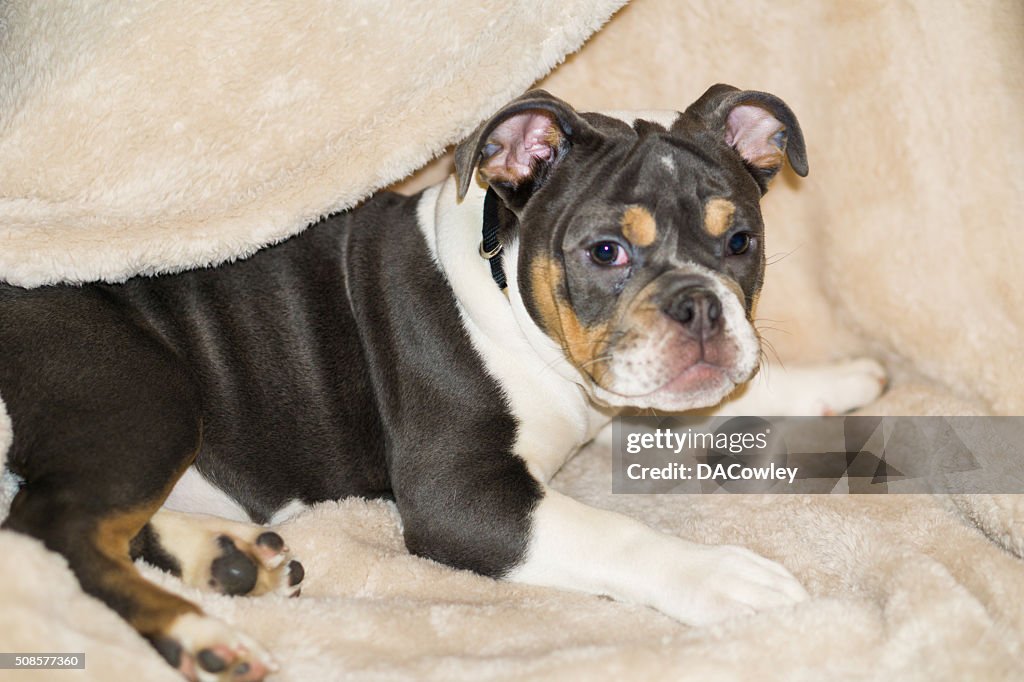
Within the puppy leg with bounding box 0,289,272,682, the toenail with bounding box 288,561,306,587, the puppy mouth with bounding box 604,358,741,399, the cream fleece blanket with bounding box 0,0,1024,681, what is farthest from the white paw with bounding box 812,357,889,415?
the puppy leg with bounding box 0,289,272,682

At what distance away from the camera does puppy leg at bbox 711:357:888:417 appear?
4.84m

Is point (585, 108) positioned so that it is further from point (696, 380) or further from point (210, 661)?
point (210, 661)

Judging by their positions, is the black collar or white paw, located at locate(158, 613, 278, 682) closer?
white paw, located at locate(158, 613, 278, 682)

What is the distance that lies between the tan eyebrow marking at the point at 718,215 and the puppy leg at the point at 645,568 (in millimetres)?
1126

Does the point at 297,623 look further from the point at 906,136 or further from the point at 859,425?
the point at 906,136

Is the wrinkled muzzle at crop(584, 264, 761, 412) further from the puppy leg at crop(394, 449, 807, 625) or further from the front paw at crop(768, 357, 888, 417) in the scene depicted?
the front paw at crop(768, 357, 888, 417)

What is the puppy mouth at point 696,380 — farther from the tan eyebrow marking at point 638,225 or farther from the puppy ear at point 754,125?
the puppy ear at point 754,125

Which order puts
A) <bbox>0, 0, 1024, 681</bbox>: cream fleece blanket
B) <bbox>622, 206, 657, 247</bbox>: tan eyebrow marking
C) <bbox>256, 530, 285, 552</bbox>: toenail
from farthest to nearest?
1. <bbox>622, 206, 657, 247</bbox>: tan eyebrow marking
2. <bbox>256, 530, 285, 552</bbox>: toenail
3. <bbox>0, 0, 1024, 681</bbox>: cream fleece blanket

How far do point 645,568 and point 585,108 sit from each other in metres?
2.48

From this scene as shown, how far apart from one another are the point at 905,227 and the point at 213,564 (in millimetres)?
3427

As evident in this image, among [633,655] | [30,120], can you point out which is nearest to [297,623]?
[633,655]

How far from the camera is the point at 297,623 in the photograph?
324 cm

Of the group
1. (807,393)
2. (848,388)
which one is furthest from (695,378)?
(848,388)

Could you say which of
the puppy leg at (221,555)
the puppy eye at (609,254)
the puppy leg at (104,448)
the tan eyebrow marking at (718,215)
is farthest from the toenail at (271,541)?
the tan eyebrow marking at (718,215)
